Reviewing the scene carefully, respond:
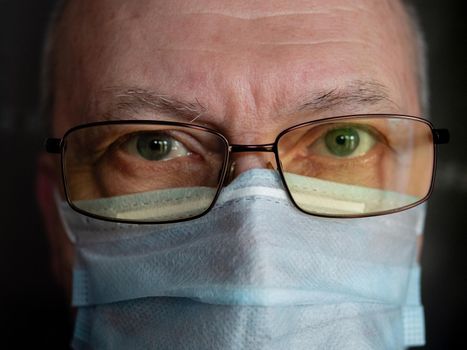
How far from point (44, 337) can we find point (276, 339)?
1486mm

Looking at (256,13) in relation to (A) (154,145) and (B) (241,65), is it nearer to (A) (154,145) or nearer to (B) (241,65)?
(B) (241,65)

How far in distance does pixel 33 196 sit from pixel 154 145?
1.20m

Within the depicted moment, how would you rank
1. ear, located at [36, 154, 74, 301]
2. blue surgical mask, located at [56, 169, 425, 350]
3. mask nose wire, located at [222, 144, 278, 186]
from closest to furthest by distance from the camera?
blue surgical mask, located at [56, 169, 425, 350]
mask nose wire, located at [222, 144, 278, 186]
ear, located at [36, 154, 74, 301]

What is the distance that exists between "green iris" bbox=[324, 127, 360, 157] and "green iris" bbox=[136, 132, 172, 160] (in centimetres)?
33

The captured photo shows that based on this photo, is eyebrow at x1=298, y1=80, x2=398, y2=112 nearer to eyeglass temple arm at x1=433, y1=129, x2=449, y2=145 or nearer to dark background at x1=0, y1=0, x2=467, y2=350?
eyeglass temple arm at x1=433, y1=129, x2=449, y2=145

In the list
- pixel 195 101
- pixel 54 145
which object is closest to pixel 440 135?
pixel 195 101

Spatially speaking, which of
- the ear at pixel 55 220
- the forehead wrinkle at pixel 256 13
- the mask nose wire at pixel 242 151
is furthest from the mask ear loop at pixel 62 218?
the forehead wrinkle at pixel 256 13

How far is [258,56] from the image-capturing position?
44.8 inches

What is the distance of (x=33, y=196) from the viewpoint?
7.39 feet

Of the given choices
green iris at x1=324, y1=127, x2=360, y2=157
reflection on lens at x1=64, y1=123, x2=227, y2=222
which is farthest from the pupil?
reflection on lens at x1=64, y1=123, x2=227, y2=222

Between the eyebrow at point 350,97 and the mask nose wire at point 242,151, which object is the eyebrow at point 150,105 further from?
the eyebrow at point 350,97

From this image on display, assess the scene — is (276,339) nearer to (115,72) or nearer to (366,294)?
(366,294)

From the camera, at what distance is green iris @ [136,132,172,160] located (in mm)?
1216

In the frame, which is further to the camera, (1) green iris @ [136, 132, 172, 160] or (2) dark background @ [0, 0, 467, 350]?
(2) dark background @ [0, 0, 467, 350]
